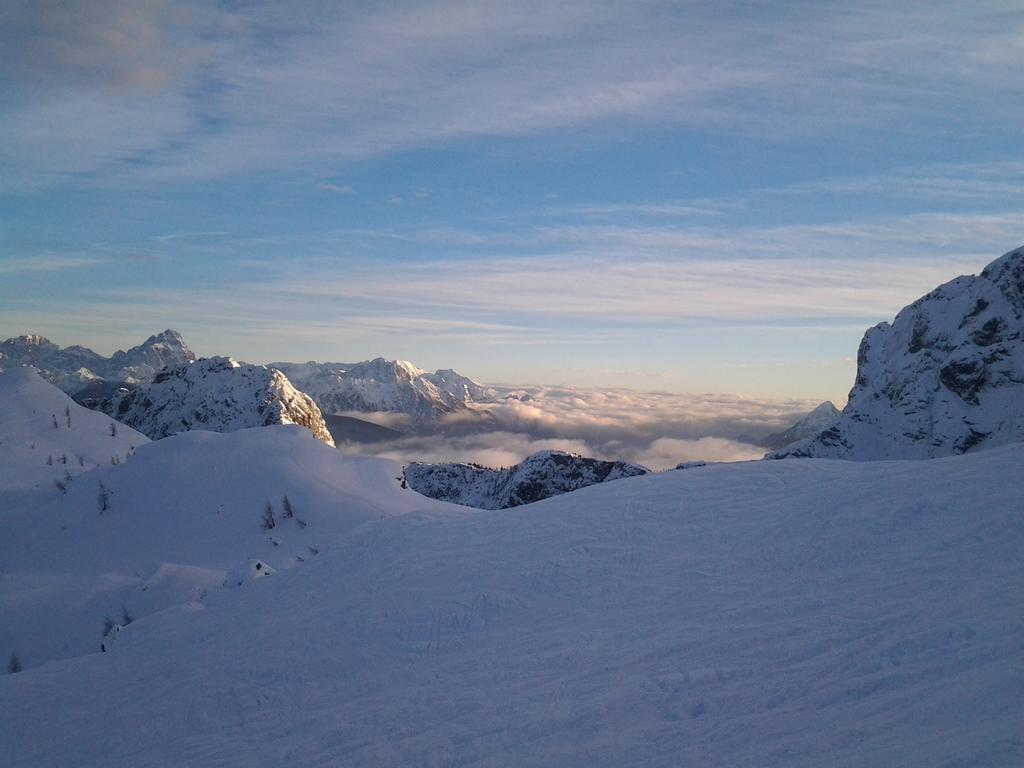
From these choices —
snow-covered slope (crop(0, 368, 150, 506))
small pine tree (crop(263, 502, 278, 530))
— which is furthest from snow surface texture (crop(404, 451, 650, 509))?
small pine tree (crop(263, 502, 278, 530))

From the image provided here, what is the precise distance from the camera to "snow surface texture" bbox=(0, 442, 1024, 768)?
5.46 metres

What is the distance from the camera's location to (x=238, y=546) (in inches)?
645

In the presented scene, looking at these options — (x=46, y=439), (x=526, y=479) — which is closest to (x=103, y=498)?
(x=46, y=439)

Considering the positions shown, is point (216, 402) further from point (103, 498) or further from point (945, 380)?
point (945, 380)

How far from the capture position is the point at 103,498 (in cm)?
1755

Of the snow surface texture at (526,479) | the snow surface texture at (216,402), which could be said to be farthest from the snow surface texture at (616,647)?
the snow surface texture at (216,402)

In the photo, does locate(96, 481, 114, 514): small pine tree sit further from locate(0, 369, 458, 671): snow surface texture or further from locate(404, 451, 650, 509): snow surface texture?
locate(404, 451, 650, 509): snow surface texture

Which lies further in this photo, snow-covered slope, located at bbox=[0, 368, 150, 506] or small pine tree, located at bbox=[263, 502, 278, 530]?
snow-covered slope, located at bbox=[0, 368, 150, 506]

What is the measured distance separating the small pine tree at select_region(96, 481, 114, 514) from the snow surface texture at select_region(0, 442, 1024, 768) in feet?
25.0

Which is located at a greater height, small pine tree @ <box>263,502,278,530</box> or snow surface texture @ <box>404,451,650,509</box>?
small pine tree @ <box>263,502,278,530</box>

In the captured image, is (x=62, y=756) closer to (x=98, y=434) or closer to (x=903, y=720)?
(x=903, y=720)

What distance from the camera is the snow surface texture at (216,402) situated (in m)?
43.6

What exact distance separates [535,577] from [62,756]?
19.4 feet

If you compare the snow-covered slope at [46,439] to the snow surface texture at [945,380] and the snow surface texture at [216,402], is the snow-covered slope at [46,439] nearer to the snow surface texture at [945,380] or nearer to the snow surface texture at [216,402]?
the snow surface texture at [216,402]
